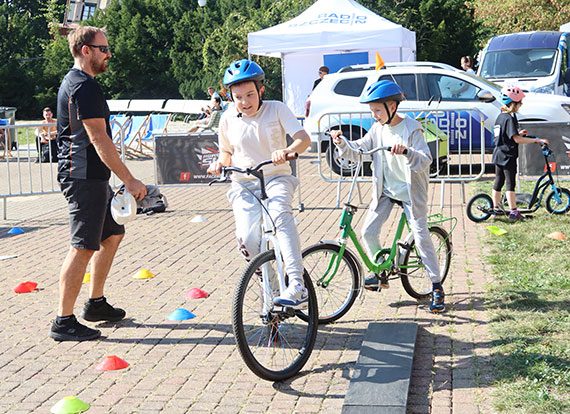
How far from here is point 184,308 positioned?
247 inches

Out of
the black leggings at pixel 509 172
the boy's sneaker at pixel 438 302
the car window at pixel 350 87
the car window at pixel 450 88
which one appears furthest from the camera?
the car window at pixel 350 87

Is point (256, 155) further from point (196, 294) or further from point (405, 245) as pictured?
point (196, 294)

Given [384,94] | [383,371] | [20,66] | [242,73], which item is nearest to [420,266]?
[384,94]

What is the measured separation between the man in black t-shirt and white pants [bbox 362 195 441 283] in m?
1.66

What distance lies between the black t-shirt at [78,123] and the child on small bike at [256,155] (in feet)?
2.99

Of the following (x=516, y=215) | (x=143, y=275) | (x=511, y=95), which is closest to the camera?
(x=143, y=275)

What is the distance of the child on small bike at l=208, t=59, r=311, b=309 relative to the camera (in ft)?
15.3

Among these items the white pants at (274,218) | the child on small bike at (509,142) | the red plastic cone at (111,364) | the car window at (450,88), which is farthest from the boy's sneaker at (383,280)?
the car window at (450,88)

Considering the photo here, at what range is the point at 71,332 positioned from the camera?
217 inches

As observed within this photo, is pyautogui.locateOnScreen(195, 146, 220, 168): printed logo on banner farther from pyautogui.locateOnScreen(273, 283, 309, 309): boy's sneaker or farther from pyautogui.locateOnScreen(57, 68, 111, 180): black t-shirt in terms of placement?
pyautogui.locateOnScreen(273, 283, 309, 309): boy's sneaker

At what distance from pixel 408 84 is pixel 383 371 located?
35.0ft

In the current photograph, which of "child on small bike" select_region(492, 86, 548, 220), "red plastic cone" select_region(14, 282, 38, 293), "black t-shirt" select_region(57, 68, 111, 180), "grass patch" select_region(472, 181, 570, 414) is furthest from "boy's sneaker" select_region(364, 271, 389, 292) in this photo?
"child on small bike" select_region(492, 86, 548, 220)

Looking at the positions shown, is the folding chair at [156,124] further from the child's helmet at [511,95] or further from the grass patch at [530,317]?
the grass patch at [530,317]

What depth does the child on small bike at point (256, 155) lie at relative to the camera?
468cm
